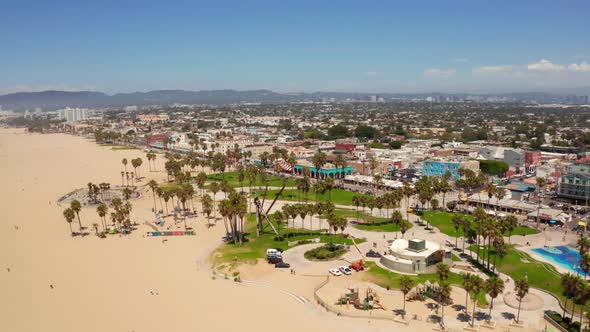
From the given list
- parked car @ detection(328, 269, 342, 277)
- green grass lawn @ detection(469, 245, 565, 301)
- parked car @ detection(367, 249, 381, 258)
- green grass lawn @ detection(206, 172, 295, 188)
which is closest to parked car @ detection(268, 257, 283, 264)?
parked car @ detection(328, 269, 342, 277)

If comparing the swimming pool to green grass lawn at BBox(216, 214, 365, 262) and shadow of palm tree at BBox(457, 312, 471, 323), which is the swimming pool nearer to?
shadow of palm tree at BBox(457, 312, 471, 323)

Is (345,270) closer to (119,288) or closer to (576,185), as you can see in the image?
(119,288)

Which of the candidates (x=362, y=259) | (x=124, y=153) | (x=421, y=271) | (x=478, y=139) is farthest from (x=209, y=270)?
(x=478, y=139)

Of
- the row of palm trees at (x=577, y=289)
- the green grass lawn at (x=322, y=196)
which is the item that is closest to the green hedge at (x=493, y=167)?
the green grass lawn at (x=322, y=196)

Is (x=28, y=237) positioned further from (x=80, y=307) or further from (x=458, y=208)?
(x=458, y=208)

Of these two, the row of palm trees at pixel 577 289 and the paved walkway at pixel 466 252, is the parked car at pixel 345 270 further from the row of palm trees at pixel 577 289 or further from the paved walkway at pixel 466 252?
the row of palm trees at pixel 577 289

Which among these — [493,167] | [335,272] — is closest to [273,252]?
[335,272]

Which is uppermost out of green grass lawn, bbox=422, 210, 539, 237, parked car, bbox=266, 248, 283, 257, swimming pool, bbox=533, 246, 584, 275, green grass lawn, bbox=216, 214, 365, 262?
parked car, bbox=266, 248, 283, 257
